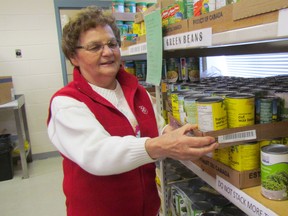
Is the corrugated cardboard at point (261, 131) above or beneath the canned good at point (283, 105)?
beneath

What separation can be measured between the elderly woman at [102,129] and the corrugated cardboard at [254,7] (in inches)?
13.7

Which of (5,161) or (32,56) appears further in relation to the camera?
(32,56)

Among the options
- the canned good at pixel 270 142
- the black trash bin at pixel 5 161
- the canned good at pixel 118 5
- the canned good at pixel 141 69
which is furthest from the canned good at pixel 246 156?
the black trash bin at pixel 5 161

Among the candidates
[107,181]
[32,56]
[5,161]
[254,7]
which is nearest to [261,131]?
[254,7]

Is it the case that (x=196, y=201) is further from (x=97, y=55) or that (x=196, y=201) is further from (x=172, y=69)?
(x=97, y=55)

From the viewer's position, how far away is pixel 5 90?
11.8ft

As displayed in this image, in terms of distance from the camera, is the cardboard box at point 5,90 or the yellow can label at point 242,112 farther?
the cardboard box at point 5,90

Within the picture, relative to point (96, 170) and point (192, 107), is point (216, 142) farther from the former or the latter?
point (96, 170)

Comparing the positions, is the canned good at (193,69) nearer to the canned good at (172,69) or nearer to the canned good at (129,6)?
the canned good at (172,69)

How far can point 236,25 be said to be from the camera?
71 centimetres

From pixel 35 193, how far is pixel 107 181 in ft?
8.18

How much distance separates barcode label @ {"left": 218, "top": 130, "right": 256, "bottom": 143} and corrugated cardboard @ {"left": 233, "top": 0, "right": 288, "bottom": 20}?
0.33 m

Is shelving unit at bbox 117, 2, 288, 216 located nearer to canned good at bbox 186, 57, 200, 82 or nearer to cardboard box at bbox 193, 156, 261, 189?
cardboard box at bbox 193, 156, 261, 189

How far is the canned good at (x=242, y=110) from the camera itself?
82 cm
